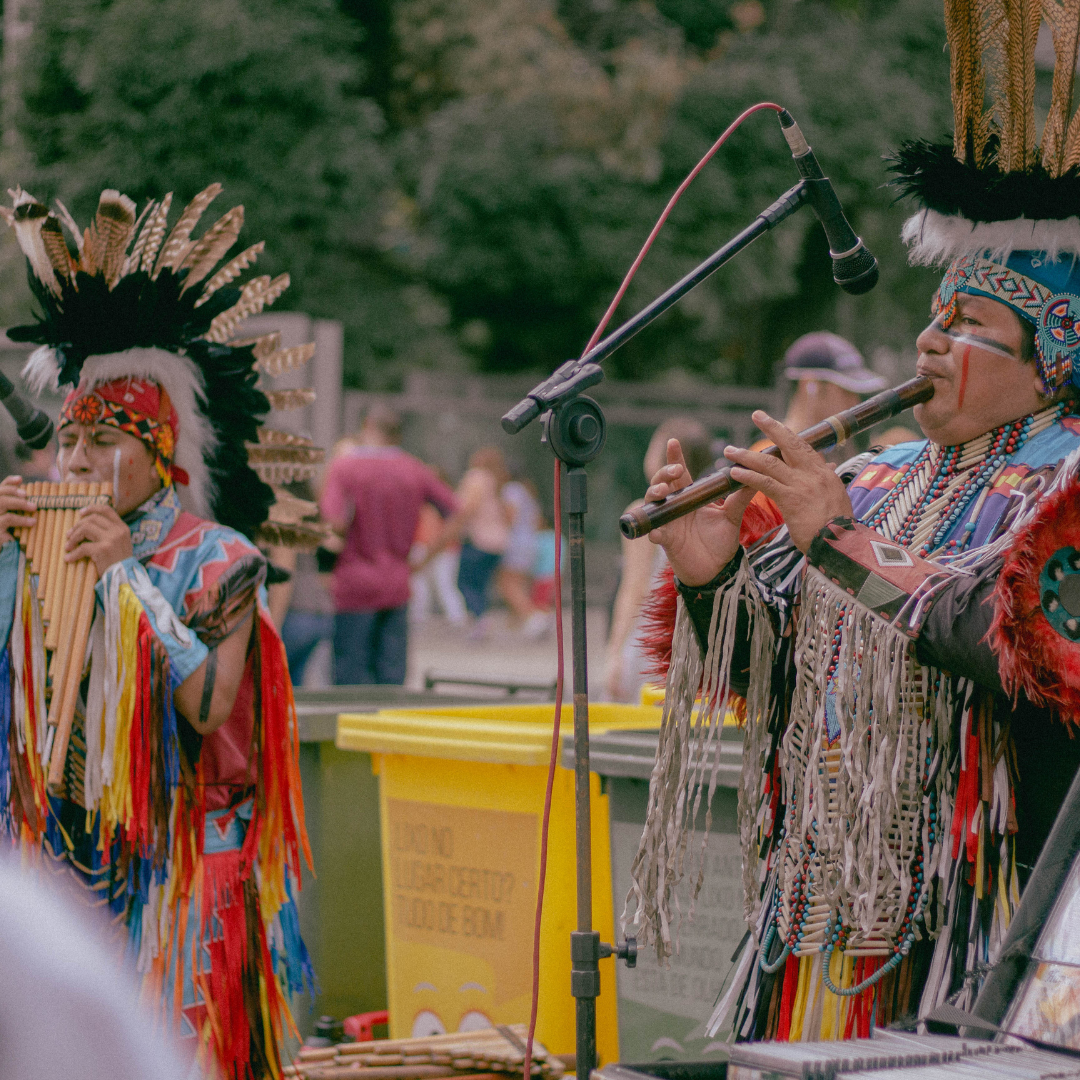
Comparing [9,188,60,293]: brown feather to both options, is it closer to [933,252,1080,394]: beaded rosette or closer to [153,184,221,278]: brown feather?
[153,184,221,278]: brown feather

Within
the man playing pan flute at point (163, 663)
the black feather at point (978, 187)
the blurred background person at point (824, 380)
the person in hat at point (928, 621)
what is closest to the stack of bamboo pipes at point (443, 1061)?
the man playing pan flute at point (163, 663)

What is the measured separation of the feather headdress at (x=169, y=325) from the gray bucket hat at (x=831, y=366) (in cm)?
237

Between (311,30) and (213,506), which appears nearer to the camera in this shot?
(213,506)

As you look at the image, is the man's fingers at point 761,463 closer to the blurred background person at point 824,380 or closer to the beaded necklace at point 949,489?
the beaded necklace at point 949,489

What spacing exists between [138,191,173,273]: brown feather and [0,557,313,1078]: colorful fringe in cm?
68

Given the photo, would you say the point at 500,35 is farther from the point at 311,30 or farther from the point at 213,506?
the point at 213,506

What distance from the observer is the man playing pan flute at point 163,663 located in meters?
3.09

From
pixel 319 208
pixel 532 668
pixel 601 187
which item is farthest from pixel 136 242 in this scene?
pixel 601 187

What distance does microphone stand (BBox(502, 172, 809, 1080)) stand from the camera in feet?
8.34

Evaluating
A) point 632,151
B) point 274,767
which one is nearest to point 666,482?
Result: point 274,767

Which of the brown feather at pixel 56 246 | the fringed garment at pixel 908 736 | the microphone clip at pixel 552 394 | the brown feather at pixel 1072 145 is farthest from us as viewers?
the brown feather at pixel 56 246

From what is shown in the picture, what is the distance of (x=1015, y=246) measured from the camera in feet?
8.02

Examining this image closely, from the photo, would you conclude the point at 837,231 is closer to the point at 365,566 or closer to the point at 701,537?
the point at 701,537

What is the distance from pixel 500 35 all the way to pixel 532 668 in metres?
9.58
